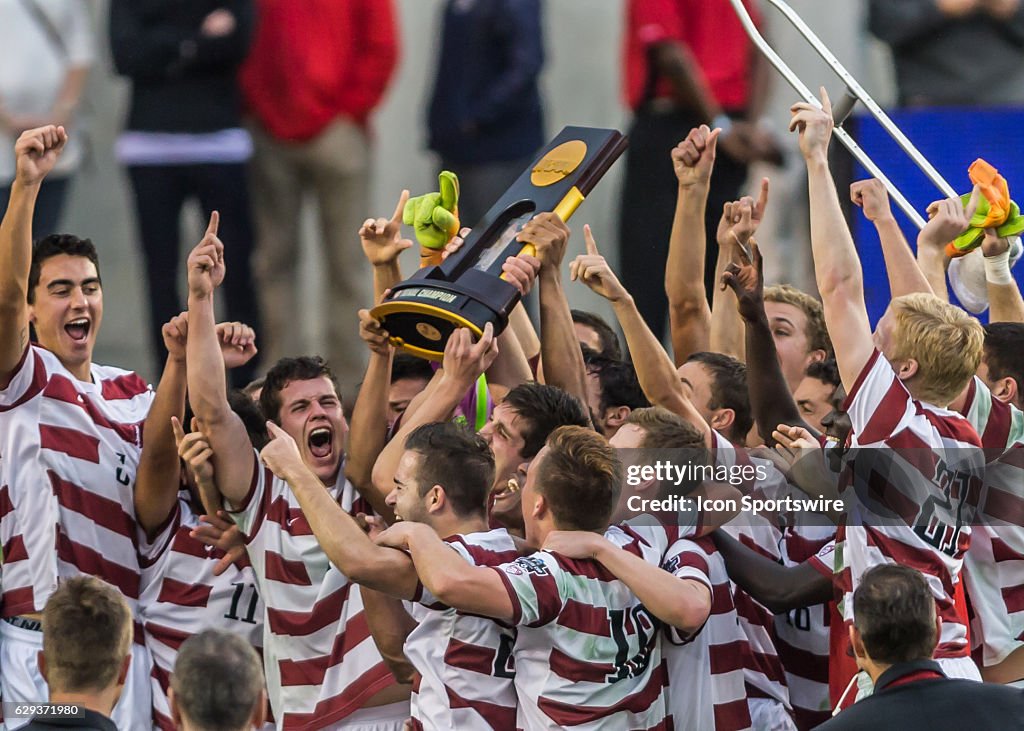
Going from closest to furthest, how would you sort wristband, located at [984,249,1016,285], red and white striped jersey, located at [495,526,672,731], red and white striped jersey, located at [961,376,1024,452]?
red and white striped jersey, located at [495,526,672,731]
red and white striped jersey, located at [961,376,1024,452]
wristband, located at [984,249,1016,285]

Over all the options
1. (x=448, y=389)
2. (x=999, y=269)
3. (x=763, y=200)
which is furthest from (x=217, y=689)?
(x=999, y=269)

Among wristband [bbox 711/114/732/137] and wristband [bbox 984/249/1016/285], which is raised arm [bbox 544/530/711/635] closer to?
wristband [bbox 984/249/1016/285]

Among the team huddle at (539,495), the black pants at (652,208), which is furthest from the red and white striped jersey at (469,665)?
the black pants at (652,208)

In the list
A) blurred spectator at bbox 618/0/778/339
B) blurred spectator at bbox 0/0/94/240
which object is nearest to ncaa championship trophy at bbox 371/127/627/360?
blurred spectator at bbox 618/0/778/339

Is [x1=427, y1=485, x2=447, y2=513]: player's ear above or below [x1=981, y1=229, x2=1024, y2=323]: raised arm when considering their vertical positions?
below

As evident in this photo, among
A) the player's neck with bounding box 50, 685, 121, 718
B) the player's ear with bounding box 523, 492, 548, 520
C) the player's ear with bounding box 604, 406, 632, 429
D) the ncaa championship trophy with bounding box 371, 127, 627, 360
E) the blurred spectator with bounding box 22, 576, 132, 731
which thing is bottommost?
the player's neck with bounding box 50, 685, 121, 718

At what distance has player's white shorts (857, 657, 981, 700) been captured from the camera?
160 inches

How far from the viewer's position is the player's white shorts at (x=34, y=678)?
4.86m

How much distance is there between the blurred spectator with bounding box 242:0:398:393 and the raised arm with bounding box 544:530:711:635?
11.5 feet

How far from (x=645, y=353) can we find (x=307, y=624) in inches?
48.5

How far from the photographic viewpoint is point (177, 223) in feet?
23.9

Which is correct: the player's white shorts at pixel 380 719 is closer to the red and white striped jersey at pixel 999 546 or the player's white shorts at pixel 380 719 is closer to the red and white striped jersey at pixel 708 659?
the red and white striped jersey at pixel 708 659

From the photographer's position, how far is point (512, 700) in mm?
4039

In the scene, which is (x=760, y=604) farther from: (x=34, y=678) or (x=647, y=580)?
(x=34, y=678)
